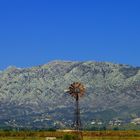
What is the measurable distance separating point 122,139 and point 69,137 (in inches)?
1357

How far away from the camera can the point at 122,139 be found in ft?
655

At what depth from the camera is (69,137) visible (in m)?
171

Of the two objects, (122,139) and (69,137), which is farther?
(122,139)
